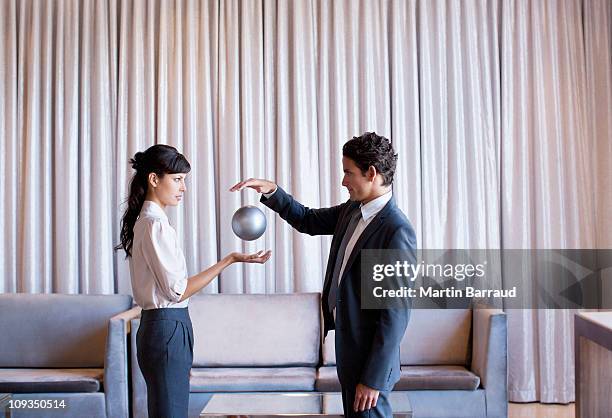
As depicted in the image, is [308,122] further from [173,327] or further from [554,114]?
[173,327]

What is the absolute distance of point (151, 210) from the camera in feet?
9.08

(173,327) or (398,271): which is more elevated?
(398,271)

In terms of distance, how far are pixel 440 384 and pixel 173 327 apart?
184 cm

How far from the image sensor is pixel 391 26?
189 inches

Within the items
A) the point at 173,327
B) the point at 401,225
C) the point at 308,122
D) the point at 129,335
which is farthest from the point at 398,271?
the point at 308,122

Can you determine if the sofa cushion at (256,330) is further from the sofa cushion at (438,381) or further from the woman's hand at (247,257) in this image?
the woman's hand at (247,257)

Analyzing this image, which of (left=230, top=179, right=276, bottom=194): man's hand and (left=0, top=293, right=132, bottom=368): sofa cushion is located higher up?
(left=230, top=179, right=276, bottom=194): man's hand

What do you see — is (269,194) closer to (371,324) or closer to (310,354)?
(371,324)

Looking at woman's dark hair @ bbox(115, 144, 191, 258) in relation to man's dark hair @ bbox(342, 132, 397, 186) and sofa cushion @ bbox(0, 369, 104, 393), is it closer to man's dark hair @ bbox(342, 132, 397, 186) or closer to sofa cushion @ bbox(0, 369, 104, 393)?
man's dark hair @ bbox(342, 132, 397, 186)

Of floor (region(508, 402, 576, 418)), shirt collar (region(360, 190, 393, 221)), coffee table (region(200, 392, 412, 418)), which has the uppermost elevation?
shirt collar (region(360, 190, 393, 221))

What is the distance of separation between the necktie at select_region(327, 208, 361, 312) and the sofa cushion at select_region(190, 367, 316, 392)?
5.11 feet

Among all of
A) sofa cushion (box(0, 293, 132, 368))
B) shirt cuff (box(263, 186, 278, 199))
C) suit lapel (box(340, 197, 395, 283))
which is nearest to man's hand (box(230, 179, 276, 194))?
shirt cuff (box(263, 186, 278, 199))

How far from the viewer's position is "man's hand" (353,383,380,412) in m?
2.37

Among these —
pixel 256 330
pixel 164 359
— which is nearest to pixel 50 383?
pixel 256 330
